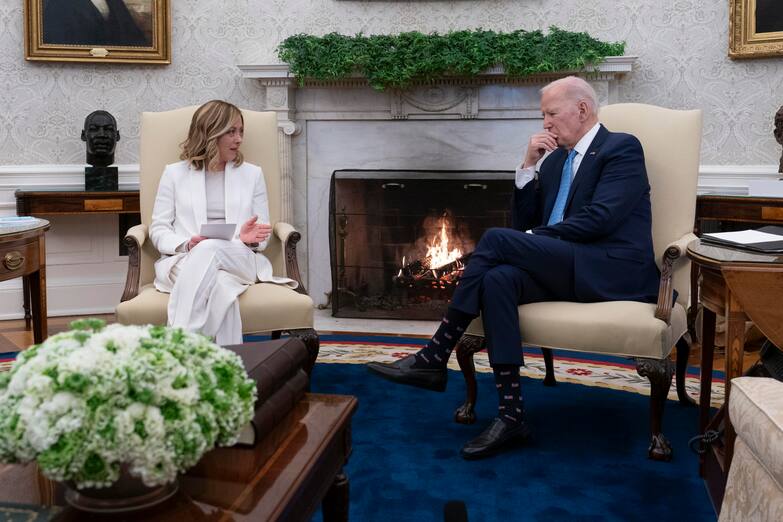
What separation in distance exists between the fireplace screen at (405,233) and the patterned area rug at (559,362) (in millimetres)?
706

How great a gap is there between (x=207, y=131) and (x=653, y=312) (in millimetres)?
2081

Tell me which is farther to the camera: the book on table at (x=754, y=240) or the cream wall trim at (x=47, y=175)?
the cream wall trim at (x=47, y=175)

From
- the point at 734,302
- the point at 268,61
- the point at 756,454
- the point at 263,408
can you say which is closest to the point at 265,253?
the point at 268,61

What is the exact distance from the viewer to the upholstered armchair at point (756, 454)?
169cm

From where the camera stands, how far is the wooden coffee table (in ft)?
4.51

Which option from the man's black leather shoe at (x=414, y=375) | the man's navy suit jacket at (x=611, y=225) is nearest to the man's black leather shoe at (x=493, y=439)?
the man's black leather shoe at (x=414, y=375)

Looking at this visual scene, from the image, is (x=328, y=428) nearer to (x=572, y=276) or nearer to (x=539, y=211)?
(x=572, y=276)

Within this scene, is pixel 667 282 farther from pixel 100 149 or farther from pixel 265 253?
pixel 100 149

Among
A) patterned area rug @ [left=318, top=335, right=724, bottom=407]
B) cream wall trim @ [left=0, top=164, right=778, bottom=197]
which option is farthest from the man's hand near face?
cream wall trim @ [left=0, top=164, right=778, bottom=197]

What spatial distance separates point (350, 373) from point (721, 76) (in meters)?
2.97

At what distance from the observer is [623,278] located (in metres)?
3.15

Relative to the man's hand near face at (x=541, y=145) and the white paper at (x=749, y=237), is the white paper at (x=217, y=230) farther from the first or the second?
the white paper at (x=749, y=237)

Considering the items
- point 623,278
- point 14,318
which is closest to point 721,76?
point 623,278

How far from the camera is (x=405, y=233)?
18.4ft
